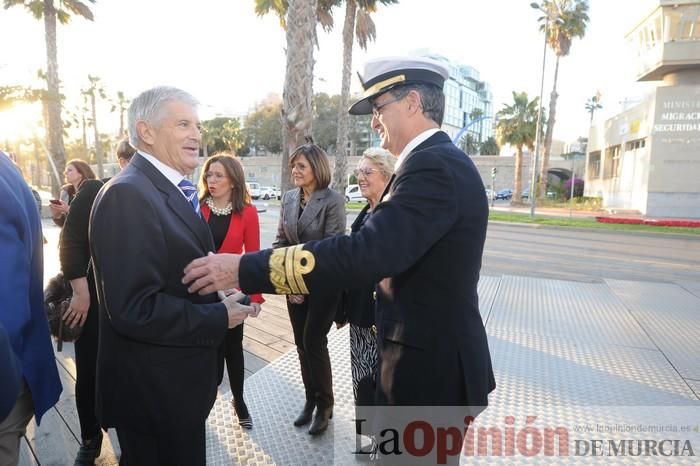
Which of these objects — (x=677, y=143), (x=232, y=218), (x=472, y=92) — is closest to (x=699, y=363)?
(x=232, y=218)

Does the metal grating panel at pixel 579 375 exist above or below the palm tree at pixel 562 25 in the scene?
below

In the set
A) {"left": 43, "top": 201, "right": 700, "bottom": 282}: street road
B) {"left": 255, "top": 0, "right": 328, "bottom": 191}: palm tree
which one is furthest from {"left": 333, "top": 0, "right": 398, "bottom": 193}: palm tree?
{"left": 255, "top": 0, "right": 328, "bottom": 191}: palm tree

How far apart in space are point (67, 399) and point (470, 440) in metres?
3.03

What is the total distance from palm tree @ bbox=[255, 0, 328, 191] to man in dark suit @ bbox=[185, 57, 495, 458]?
14.7 feet

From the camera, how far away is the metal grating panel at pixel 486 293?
588cm

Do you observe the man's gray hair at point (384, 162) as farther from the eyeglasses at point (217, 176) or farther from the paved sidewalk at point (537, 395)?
the paved sidewalk at point (537, 395)

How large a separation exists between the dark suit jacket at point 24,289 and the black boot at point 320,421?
1.75 m

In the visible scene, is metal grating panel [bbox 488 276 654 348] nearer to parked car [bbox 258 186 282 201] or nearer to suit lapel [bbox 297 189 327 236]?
suit lapel [bbox 297 189 327 236]

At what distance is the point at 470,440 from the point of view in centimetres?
295

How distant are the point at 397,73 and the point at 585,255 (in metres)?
11.3

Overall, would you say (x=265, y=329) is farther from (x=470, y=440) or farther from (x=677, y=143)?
(x=677, y=143)

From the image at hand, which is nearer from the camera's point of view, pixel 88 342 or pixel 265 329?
pixel 88 342

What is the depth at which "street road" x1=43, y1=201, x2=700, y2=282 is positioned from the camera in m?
8.96

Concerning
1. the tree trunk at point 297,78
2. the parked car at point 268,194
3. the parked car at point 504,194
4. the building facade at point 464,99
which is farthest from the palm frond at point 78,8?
the building facade at point 464,99
